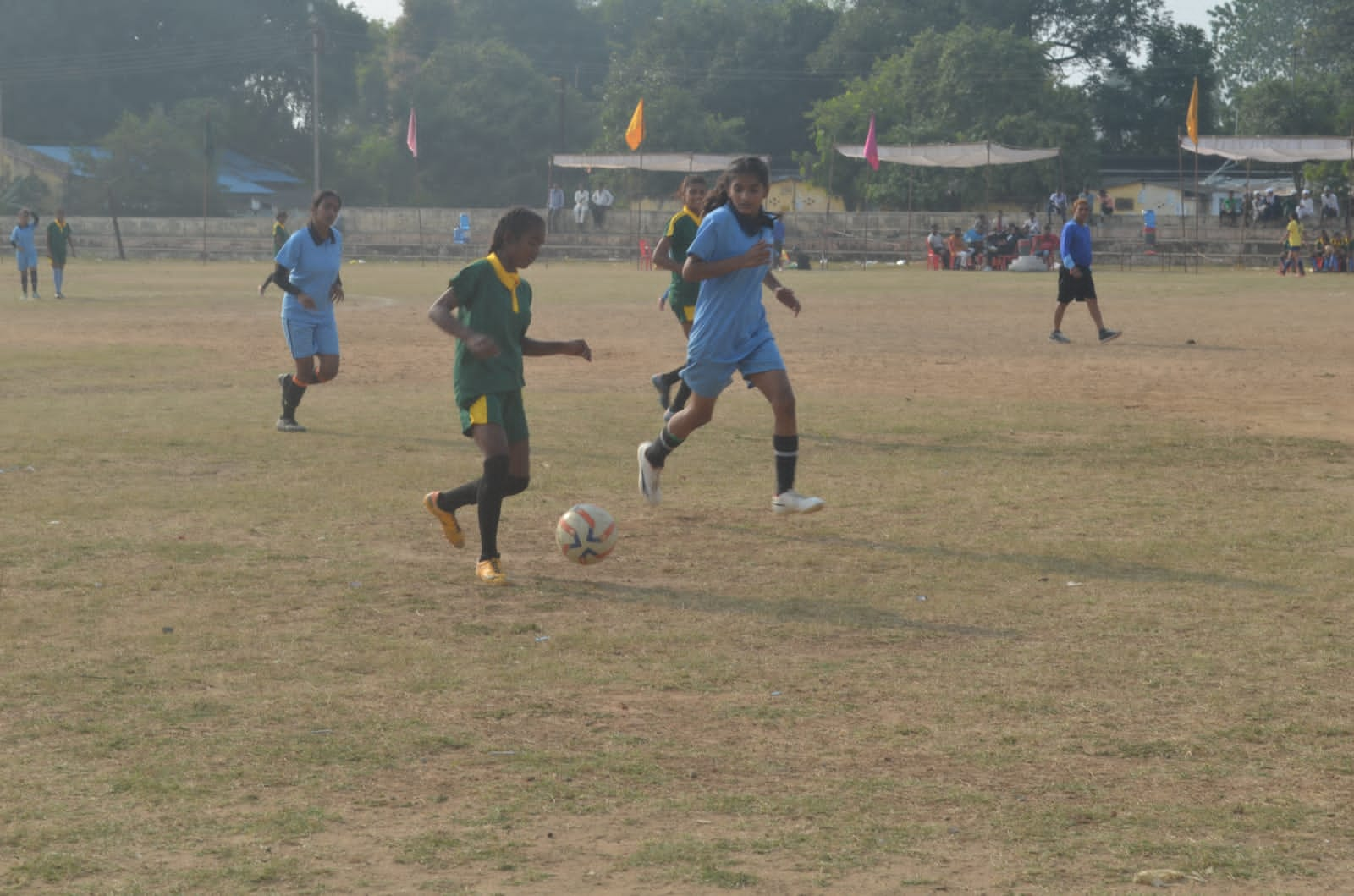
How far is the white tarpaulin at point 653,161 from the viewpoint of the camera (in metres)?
53.3

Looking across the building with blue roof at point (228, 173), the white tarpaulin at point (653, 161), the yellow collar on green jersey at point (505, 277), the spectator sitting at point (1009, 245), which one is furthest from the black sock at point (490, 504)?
the building with blue roof at point (228, 173)

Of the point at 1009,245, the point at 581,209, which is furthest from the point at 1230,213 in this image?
the point at 581,209

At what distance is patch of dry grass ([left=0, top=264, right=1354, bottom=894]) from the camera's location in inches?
175

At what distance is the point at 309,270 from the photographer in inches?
509

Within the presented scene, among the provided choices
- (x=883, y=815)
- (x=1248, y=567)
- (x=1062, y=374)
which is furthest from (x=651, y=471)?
(x=1062, y=374)

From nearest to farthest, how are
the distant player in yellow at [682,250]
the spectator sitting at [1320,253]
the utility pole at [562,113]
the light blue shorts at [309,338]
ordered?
the distant player in yellow at [682,250] → the light blue shorts at [309,338] → the spectator sitting at [1320,253] → the utility pole at [562,113]

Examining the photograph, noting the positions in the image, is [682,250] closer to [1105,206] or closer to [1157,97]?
[1105,206]

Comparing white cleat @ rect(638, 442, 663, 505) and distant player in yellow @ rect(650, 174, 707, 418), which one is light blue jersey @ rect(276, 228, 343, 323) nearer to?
distant player in yellow @ rect(650, 174, 707, 418)

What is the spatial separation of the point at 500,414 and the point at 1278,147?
136 feet

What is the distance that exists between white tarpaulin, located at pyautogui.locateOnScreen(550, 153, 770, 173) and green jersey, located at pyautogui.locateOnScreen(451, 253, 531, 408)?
1781 inches

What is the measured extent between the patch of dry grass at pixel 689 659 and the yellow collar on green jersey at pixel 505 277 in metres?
1.31

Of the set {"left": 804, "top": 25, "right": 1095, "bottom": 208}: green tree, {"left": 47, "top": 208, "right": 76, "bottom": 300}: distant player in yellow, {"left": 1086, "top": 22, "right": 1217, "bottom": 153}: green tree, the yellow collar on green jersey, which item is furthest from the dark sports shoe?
{"left": 1086, "top": 22, "right": 1217, "bottom": 153}: green tree

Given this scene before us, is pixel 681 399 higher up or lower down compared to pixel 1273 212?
lower down

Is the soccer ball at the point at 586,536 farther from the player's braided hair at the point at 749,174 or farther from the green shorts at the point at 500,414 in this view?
the player's braided hair at the point at 749,174
